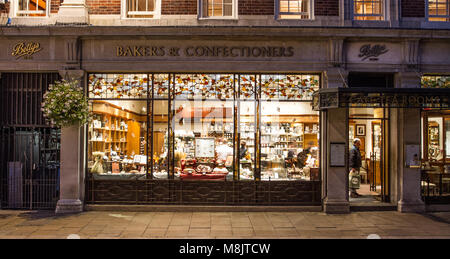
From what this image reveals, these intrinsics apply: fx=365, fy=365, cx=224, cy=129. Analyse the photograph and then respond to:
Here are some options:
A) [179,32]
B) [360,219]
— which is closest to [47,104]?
[179,32]

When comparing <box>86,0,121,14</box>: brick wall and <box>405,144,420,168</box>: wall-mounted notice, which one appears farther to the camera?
<box>86,0,121,14</box>: brick wall

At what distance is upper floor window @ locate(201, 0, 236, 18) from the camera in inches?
416

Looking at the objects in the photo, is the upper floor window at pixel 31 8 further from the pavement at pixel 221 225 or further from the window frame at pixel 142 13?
the pavement at pixel 221 225

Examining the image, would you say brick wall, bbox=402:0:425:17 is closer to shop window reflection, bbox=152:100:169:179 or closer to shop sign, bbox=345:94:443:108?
shop sign, bbox=345:94:443:108

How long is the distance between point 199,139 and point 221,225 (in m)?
2.80

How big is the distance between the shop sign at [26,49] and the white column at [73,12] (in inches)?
36.3

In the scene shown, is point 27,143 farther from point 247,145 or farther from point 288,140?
point 288,140

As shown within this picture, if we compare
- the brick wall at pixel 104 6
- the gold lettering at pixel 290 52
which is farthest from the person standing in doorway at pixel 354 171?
the brick wall at pixel 104 6

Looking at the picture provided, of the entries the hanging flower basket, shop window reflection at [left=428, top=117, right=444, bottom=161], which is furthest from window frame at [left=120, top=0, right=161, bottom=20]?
shop window reflection at [left=428, top=117, right=444, bottom=161]

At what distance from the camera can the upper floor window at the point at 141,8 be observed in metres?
10.6

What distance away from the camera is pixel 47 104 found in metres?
9.23

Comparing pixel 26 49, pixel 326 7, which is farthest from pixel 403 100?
pixel 26 49

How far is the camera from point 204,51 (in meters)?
10.1

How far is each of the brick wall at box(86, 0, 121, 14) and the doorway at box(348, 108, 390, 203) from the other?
7.57 metres
